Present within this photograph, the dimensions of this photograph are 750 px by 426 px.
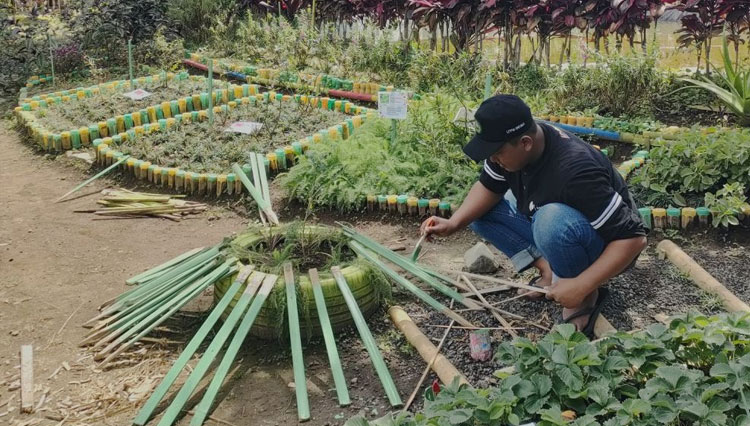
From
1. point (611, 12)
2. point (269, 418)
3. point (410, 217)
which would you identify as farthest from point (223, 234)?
point (611, 12)

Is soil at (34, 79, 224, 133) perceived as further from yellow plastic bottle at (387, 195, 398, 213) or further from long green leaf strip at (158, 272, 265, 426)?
long green leaf strip at (158, 272, 265, 426)

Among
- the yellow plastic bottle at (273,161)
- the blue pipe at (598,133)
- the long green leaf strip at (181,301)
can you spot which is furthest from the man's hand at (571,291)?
the yellow plastic bottle at (273,161)

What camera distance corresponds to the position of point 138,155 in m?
6.76

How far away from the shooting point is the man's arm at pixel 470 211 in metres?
3.81

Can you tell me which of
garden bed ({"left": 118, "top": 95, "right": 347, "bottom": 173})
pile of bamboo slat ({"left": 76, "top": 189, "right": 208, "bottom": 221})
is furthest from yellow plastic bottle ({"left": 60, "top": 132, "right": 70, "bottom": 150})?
pile of bamboo slat ({"left": 76, "top": 189, "right": 208, "bottom": 221})

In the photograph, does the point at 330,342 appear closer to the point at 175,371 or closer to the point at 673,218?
the point at 175,371

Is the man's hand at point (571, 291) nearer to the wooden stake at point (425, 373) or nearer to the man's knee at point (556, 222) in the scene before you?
the man's knee at point (556, 222)

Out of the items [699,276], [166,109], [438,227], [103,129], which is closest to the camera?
[438,227]

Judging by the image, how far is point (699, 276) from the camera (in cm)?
404

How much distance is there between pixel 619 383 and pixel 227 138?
5.12m

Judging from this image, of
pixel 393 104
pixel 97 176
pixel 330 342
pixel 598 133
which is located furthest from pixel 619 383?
A: pixel 97 176

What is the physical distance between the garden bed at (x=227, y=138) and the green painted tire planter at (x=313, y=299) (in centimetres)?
274

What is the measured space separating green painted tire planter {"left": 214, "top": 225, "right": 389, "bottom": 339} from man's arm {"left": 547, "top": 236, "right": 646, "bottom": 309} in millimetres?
1015

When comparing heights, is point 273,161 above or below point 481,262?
above
